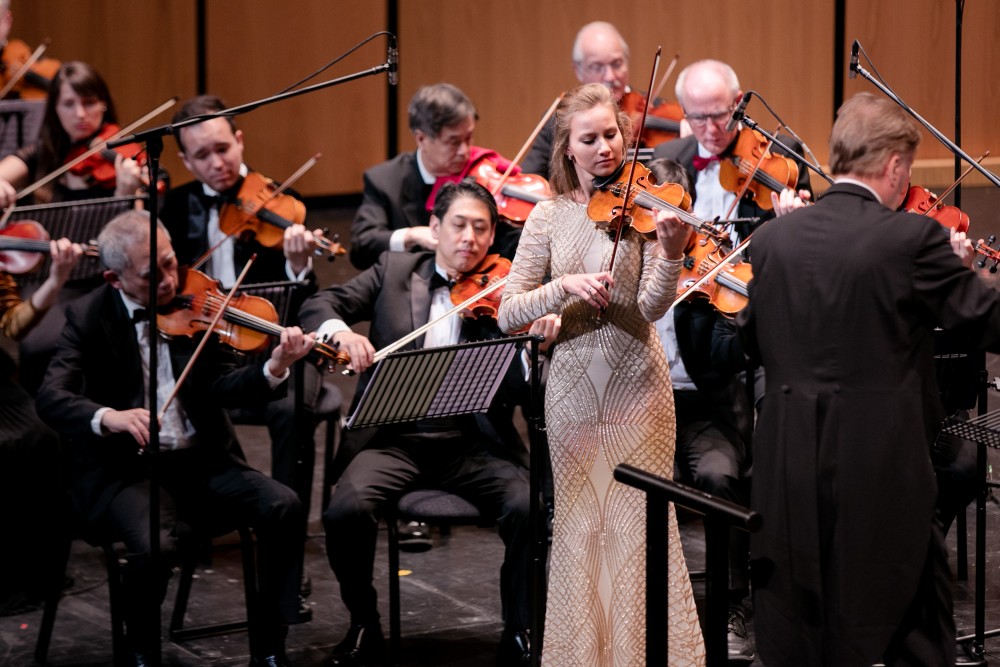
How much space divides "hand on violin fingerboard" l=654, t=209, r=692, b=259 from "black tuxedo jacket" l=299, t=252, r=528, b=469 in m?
0.91

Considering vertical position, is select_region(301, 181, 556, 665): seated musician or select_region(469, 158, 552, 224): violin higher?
select_region(469, 158, 552, 224): violin

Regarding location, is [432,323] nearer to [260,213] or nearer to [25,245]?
[260,213]

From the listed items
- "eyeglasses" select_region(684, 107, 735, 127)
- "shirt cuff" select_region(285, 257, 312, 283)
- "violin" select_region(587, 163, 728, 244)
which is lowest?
"shirt cuff" select_region(285, 257, 312, 283)

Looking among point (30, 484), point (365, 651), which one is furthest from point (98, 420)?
point (365, 651)

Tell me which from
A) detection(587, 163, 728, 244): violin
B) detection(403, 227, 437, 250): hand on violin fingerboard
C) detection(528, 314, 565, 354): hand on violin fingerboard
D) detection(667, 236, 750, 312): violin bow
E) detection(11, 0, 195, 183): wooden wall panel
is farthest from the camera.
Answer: detection(11, 0, 195, 183): wooden wall panel

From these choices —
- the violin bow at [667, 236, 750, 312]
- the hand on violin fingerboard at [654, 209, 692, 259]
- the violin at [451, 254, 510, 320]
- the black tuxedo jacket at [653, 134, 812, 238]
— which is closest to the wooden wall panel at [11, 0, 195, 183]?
the black tuxedo jacket at [653, 134, 812, 238]

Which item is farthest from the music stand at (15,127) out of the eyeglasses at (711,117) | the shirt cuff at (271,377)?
the eyeglasses at (711,117)

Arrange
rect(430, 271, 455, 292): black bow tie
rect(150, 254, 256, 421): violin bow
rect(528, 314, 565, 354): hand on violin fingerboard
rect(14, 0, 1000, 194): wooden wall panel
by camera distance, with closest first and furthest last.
A: rect(528, 314, 565, 354): hand on violin fingerboard → rect(150, 254, 256, 421): violin bow → rect(430, 271, 455, 292): black bow tie → rect(14, 0, 1000, 194): wooden wall panel

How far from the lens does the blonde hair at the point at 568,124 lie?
2758 millimetres

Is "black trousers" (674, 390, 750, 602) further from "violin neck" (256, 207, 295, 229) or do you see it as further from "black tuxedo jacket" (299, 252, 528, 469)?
"violin neck" (256, 207, 295, 229)

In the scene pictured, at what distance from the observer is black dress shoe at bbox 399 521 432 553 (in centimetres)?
406

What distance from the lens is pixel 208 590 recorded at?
374 cm

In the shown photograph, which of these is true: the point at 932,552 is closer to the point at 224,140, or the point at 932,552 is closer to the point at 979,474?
the point at 979,474

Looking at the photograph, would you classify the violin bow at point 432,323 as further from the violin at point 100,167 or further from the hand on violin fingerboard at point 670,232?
the violin at point 100,167
